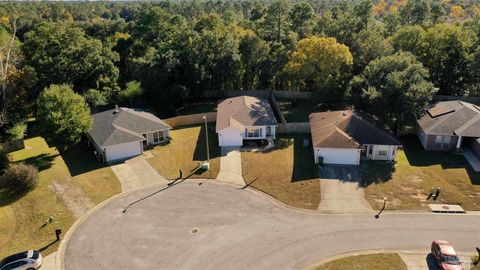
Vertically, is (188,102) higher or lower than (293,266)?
higher

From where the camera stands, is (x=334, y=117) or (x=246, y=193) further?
(x=334, y=117)

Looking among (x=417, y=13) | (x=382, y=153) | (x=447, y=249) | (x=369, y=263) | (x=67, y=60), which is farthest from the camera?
(x=417, y=13)

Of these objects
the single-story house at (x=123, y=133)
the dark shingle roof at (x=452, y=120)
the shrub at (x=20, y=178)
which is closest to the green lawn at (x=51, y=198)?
the shrub at (x=20, y=178)

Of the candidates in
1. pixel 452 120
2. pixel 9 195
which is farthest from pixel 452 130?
pixel 9 195

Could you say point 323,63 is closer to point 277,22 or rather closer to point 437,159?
point 437,159

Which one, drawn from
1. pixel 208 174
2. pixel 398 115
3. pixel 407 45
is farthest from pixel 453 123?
pixel 208 174

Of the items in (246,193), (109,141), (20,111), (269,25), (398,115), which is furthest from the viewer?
A: (269,25)

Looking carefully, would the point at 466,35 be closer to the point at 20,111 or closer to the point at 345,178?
the point at 345,178

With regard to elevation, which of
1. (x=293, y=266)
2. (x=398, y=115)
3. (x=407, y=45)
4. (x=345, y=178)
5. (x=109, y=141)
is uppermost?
(x=407, y=45)

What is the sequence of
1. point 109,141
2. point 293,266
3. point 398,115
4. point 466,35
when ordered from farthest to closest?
point 466,35, point 398,115, point 109,141, point 293,266
